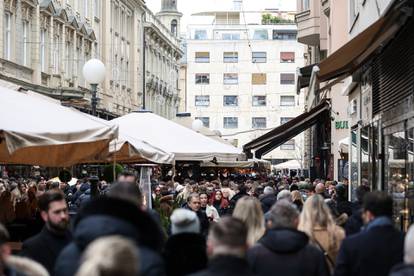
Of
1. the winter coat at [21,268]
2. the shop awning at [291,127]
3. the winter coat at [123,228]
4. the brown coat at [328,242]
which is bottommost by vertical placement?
the brown coat at [328,242]

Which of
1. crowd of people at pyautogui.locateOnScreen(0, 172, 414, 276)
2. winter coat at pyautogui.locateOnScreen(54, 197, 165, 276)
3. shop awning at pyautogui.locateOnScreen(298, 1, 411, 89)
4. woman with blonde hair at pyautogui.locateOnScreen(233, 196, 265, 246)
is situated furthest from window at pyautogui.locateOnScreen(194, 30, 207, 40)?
winter coat at pyautogui.locateOnScreen(54, 197, 165, 276)

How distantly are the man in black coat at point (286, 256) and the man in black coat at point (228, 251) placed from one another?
1172 millimetres

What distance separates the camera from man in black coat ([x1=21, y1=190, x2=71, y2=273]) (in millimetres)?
6965

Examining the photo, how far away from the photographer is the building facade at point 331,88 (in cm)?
2858

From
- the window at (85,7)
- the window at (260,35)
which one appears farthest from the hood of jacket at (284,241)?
the window at (260,35)

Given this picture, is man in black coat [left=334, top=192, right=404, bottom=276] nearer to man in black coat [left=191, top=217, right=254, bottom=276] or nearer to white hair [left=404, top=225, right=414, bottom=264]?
white hair [left=404, top=225, right=414, bottom=264]

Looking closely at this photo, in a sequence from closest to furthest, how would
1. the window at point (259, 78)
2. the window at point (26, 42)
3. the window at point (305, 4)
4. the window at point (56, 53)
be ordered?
1. the window at point (26, 42)
2. the window at point (305, 4)
3. the window at point (56, 53)
4. the window at point (259, 78)

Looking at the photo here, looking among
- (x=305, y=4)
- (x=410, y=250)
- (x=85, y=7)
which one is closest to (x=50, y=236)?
(x=410, y=250)

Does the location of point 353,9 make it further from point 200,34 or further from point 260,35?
point 260,35

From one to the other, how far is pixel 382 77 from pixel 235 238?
1170cm

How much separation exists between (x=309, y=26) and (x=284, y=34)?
220 feet

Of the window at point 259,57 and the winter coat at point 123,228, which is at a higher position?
the window at point 259,57

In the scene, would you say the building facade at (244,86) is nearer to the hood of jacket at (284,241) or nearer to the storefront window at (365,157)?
the storefront window at (365,157)

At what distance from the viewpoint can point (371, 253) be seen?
703 centimetres
